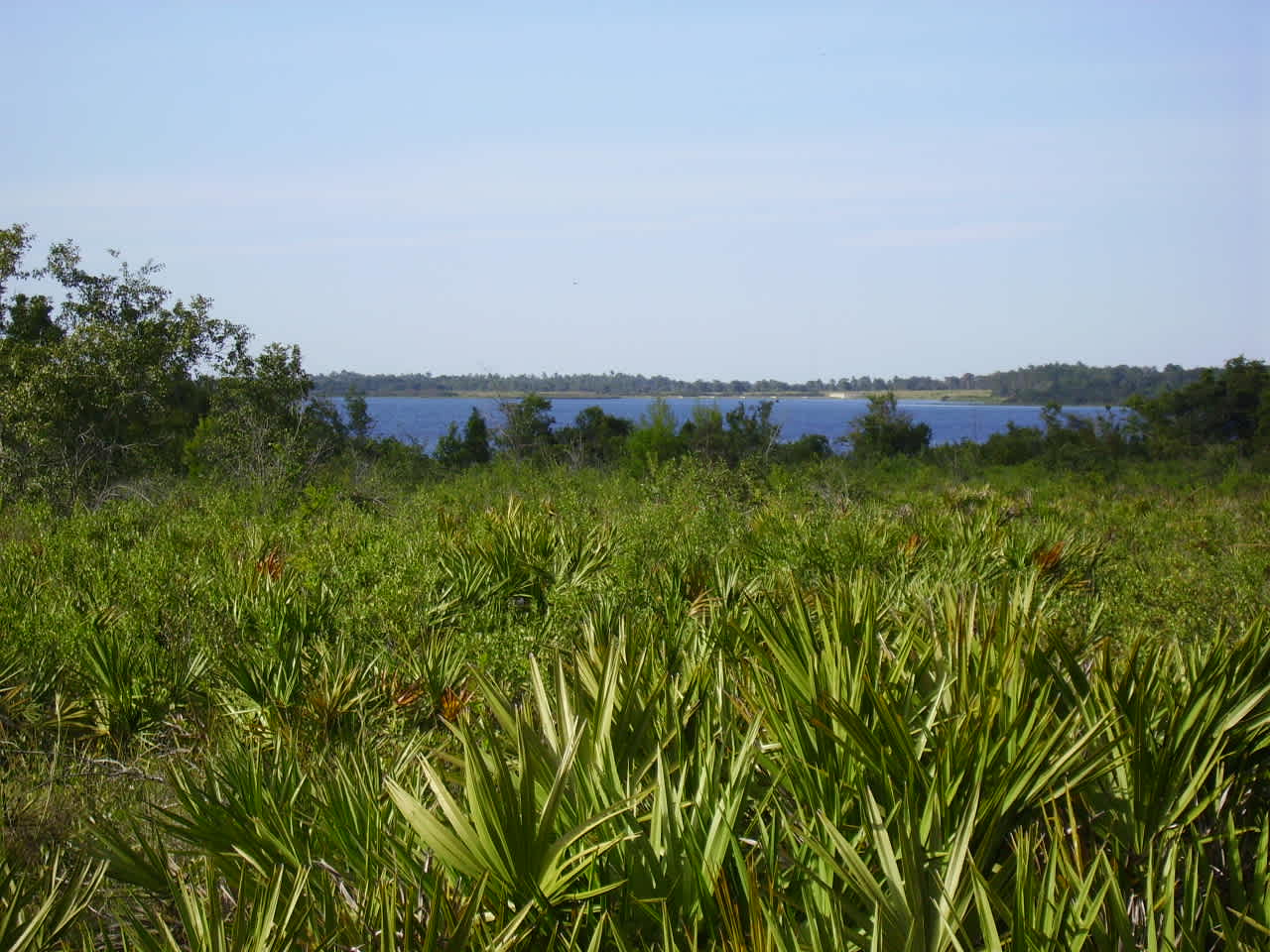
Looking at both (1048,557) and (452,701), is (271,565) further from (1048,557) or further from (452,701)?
(1048,557)

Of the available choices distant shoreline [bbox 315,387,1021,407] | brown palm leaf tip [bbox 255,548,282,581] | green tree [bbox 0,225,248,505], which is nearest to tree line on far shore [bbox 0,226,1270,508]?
green tree [bbox 0,225,248,505]

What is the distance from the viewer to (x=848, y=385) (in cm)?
15275

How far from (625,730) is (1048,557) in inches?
270

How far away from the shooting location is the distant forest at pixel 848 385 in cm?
7350

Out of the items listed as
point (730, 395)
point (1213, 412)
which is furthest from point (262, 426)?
point (730, 395)

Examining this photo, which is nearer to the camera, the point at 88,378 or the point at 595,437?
the point at 88,378

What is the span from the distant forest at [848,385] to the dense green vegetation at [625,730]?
20.2 metres

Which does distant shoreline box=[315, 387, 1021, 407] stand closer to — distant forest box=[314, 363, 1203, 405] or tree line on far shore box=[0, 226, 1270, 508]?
distant forest box=[314, 363, 1203, 405]

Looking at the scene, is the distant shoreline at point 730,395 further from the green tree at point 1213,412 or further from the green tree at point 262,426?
the green tree at point 262,426

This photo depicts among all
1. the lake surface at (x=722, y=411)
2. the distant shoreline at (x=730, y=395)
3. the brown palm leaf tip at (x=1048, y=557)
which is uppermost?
the distant shoreline at (x=730, y=395)

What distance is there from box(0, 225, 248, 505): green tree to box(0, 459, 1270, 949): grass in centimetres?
1020

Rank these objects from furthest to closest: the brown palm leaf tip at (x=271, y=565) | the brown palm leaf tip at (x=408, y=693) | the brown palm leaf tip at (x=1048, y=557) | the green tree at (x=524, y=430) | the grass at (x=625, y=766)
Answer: the green tree at (x=524, y=430), the brown palm leaf tip at (x=1048, y=557), the brown palm leaf tip at (x=271, y=565), the brown palm leaf tip at (x=408, y=693), the grass at (x=625, y=766)

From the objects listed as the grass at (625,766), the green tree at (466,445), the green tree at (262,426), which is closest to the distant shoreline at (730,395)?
the green tree at (466,445)

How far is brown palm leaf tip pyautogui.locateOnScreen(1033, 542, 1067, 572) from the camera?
934 centimetres
